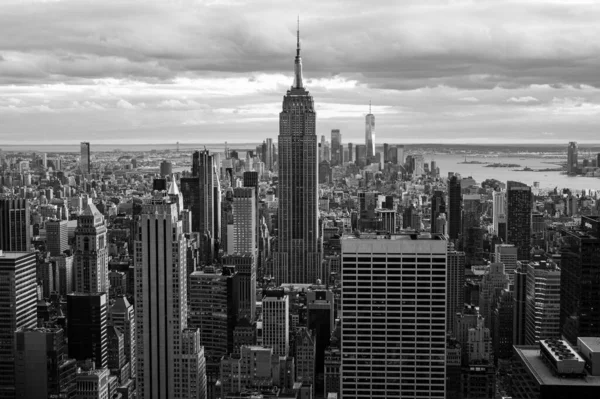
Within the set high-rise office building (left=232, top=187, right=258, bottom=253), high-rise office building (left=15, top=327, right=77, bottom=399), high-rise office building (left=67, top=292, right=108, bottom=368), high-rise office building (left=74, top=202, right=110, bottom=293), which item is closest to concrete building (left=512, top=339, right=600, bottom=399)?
high-rise office building (left=15, top=327, right=77, bottom=399)

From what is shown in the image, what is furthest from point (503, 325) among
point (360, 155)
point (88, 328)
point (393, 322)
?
point (360, 155)

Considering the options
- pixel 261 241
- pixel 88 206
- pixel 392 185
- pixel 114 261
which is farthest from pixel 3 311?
pixel 392 185

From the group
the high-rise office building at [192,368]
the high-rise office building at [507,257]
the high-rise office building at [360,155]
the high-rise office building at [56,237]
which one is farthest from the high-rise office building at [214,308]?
the high-rise office building at [360,155]

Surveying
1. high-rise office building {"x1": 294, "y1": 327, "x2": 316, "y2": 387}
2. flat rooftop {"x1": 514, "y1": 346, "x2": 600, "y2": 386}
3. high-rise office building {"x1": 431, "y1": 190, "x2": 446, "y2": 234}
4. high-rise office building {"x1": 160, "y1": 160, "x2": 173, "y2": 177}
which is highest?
high-rise office building {"x1": 160, "y1": 160, "x2": 173, "y2": 177}

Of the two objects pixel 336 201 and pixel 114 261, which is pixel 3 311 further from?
pixel 336 201

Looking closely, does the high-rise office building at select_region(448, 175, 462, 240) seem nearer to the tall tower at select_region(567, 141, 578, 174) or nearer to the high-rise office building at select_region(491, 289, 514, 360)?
the high-rise office building at select_region(491, 289, 514, 360)

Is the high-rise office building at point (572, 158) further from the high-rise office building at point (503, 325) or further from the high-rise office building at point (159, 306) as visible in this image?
the high-rise office building at point (159, 306)
